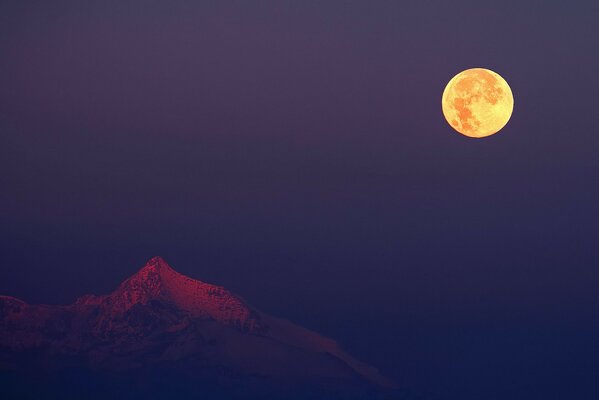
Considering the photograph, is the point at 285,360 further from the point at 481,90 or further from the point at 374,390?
the point at 481,90

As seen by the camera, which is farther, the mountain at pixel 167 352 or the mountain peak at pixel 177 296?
the mountain peak at pixel 177 296

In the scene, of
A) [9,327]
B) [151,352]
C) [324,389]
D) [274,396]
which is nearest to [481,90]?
[324,389]

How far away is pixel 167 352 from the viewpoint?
14625 centimetres

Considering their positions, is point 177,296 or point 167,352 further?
point 177,296

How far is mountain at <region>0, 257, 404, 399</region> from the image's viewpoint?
124500mm

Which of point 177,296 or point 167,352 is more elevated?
point 177,296

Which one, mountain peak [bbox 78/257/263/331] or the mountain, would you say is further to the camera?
mountain peak [bbox 78/257/263/331]

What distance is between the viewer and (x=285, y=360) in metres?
138

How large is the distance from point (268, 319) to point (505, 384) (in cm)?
7543

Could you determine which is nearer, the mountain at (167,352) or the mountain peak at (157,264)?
the mountain at (167,352)

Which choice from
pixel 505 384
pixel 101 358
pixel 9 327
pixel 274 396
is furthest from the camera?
pixel 9 327

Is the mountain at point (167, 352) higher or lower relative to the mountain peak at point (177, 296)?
lower

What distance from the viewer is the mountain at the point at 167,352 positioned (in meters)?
124

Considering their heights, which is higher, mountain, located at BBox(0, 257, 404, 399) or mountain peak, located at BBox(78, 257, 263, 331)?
mountain peak, located at BBox(78, 257, 263, 331)
